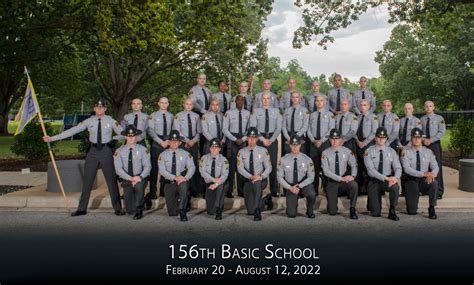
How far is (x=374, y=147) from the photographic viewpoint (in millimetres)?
8289

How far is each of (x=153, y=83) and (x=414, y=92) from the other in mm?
29143

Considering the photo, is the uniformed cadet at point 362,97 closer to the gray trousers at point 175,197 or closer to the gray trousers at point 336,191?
the gray trousers at point 336,191

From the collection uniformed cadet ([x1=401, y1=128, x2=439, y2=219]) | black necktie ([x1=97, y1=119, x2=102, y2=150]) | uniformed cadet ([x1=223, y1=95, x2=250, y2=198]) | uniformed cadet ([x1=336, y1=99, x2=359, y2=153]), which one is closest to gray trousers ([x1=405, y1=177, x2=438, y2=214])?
uniformed cadet ([x1=401, y1=128, x2=439, y2=219])

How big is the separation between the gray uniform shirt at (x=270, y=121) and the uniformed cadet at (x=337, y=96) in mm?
1705

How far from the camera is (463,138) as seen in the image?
16484 millimetres

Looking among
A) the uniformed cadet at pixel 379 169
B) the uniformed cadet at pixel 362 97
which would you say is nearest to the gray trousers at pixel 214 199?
the uniformed cadet at pixel 379 169

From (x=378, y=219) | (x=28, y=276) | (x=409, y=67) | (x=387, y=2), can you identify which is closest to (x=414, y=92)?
(x=409, y=67)

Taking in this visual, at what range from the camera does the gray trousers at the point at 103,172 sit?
816 cm

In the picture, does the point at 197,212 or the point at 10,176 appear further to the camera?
the point at 10,176

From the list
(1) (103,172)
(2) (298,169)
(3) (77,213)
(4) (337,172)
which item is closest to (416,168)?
(4) (337,172)

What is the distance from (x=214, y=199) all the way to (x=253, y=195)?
0.67m

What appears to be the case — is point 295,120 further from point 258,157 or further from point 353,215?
point 353,215

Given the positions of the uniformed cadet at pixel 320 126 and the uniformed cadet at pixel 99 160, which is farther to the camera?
the uniformed cadet at pixel 320 126

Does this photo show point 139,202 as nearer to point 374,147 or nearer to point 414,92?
point 374,147
